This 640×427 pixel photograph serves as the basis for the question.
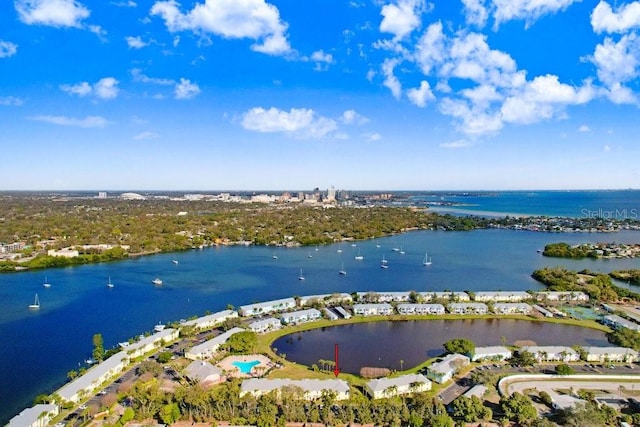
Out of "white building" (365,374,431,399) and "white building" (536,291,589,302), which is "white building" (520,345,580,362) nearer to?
"white building" (365,374,431,399)

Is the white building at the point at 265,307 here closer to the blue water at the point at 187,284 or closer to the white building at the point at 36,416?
the blue water at the point at 187,284

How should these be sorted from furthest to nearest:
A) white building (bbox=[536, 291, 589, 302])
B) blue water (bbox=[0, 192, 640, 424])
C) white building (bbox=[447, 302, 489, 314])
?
white building (bbox=[536, 291, 589, 302]), white building (bbox=[447, 302, 489, 314]), blue water (bbox=[0, 192, 640, 424])

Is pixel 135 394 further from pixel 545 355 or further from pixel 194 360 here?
pixel 545 355

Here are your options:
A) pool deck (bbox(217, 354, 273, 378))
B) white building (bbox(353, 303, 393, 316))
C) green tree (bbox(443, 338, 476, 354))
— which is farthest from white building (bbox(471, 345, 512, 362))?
pool deck (bbox(217, 354, 273, 378))

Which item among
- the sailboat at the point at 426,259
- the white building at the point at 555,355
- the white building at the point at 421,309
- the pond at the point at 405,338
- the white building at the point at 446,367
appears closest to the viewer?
the white building at the point at 446,367

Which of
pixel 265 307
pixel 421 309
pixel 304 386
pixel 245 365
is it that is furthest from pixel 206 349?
pixel 421 309

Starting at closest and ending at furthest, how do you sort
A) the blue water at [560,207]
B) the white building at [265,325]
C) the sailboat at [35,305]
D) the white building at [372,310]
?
the white building at [265,325]
the white building at [372,310]
the sailboat at [35,305]
the blue water at [560,207]

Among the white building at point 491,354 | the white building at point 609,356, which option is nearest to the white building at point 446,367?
the white building at point 491,354

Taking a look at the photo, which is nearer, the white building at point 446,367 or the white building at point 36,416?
the white building at point 36,416
